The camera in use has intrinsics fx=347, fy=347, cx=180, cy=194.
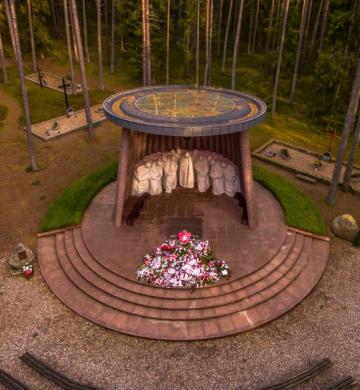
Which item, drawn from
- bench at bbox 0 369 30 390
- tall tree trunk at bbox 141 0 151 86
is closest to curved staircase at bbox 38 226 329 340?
bench at bbox 0 369 30 390

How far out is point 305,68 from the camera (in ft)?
128

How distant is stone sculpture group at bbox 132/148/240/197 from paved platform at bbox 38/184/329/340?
78 centimetres

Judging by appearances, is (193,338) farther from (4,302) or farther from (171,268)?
(4,302)

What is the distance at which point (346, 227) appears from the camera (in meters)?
16.1

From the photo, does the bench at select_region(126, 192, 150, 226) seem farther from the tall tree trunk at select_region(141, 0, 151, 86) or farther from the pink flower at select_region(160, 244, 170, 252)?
the tall tree trunk at select_region(141, 0, 151, 86)

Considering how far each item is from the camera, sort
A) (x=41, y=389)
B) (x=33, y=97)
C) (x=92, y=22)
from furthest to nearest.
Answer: (x=92, y=22) < (x=33, y=97) < (x=41, y=389)

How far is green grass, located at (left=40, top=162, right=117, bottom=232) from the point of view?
652 inches

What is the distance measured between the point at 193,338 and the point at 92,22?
57.9 metres

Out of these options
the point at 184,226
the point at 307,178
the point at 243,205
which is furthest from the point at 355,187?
the point at 184,226

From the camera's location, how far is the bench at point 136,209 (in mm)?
16156

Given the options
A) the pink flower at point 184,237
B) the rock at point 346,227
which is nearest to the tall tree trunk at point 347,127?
the rock at point 346,227

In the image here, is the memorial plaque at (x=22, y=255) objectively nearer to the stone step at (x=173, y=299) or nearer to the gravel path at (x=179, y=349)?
the gravel path at (x=179, y=349)

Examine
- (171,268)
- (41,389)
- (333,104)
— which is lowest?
(41,389)

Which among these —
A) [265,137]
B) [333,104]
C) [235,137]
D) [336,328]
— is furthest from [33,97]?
[336,328]
